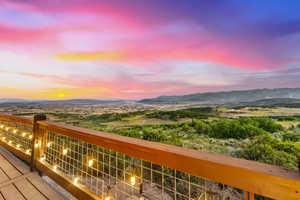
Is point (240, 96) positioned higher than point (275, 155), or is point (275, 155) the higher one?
point (240, 96)

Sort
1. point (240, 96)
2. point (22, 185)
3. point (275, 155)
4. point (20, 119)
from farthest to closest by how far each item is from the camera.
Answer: point (240, 96)
point (275, 155)
point (20, 119)
point (22, 185)

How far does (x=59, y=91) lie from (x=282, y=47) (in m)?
19.4

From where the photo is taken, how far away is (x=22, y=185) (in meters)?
2.14

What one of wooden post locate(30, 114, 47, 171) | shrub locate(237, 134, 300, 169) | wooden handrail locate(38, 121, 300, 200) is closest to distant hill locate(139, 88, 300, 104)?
shrub locate(237, 134, 300, 169)

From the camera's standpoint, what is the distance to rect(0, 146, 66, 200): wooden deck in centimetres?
191

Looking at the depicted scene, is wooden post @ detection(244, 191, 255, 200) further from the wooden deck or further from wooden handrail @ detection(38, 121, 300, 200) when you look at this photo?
the wooden deck

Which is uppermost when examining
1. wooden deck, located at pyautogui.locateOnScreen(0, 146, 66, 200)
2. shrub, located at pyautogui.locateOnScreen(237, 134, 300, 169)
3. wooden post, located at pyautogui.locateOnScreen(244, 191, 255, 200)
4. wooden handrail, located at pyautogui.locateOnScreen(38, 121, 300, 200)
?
wooden handrail, located at pyautogui.locateOnScreen(38, 121, 300, 200)

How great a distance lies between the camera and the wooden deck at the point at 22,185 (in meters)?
1.91

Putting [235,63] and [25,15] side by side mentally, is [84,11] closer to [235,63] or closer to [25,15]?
[25,15]

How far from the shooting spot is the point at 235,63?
9711 millimetres

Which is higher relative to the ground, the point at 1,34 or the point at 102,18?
the point at 102,18

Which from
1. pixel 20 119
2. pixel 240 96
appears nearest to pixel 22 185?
pixel 20 119

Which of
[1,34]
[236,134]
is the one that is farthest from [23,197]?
[236,134]

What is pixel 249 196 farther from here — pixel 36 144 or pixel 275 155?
pixel 275 155
